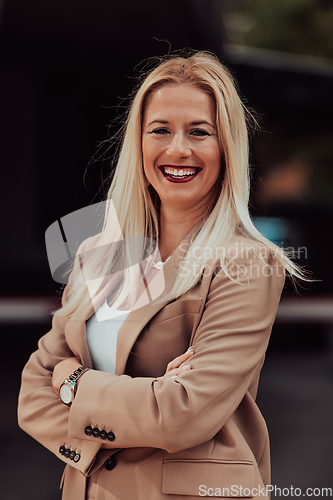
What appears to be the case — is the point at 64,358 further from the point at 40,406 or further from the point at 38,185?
the point at 38,185

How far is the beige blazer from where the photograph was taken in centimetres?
A: 124

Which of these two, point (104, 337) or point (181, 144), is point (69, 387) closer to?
point (104, 337)

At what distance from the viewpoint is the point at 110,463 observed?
137 centimetres

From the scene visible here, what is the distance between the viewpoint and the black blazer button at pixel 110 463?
137cm

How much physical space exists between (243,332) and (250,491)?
1.45 feet

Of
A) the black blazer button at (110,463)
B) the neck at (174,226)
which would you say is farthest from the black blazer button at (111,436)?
the neck at (174,226)

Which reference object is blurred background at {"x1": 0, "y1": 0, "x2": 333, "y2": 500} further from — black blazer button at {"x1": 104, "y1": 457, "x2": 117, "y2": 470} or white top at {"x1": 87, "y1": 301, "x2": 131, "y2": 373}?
black blazer button at {"x1": 104, "y1": 457, "x2": 117, "y2": 470}

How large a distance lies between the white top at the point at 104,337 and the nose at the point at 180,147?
50 centimetres

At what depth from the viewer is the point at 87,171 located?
222 cm

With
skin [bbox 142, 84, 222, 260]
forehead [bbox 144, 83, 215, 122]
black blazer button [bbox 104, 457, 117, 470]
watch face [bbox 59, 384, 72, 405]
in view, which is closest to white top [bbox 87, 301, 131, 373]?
watch face [bbox 59, 384, 72, 405]

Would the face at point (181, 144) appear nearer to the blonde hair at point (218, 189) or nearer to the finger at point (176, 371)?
the blonde hair at point (218, 189)

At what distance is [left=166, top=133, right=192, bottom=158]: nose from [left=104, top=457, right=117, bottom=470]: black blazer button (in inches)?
35.3

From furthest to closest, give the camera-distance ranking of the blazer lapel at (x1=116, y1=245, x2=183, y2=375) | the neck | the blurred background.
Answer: the blurred background < the neck < the blazer lapel at (x1=116, y1=245, x2=183, y2=375)

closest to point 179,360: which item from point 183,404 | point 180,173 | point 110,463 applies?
point 183,404
